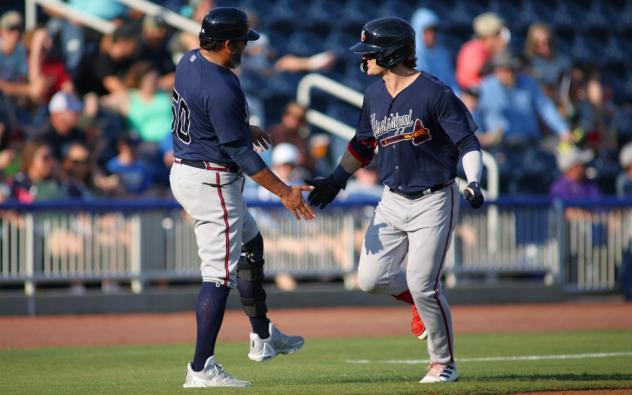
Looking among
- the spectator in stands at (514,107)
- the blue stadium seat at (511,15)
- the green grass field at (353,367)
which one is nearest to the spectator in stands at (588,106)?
the spectator in stands at (514,107)

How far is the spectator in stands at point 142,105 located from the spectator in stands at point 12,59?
3.40ft

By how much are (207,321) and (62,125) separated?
8.01 metres

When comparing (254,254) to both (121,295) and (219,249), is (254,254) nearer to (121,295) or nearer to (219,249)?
(219,249)

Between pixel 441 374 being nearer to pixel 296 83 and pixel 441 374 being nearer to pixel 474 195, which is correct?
pixel 474 195

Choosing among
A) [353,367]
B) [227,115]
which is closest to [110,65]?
[353,367]

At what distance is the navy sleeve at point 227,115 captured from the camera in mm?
6672

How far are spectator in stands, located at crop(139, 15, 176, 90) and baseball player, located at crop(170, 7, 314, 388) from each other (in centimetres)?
864

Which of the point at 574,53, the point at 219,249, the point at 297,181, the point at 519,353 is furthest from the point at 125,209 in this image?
the point at 574,53

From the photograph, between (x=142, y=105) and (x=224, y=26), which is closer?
(x=224, y=26)

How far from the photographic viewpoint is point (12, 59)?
15.0 m

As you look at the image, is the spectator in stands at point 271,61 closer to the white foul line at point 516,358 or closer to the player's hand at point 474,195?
the white foul line at point 516,358

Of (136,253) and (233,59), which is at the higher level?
(233,59)

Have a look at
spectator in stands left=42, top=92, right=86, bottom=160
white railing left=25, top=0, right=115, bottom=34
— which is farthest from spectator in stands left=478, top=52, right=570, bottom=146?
spectator in stands left=42, top=92, right=86, bottom=160

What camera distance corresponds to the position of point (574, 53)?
19.7 m
